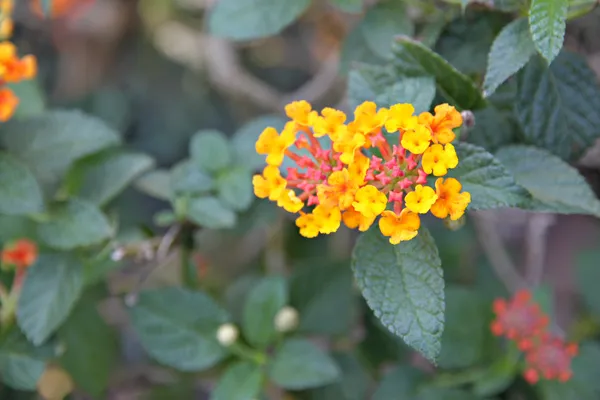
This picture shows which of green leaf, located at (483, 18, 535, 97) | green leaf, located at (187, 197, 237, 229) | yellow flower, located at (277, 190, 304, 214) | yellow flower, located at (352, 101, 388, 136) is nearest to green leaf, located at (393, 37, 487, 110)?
green leaf, located at (483, 18, 535, 97)

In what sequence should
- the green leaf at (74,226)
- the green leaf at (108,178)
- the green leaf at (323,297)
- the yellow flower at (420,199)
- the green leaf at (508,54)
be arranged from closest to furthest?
1. the yellow flower at (420,199)
2. the green leaf at (508,54)
3. the green leaf at (74,226)
4. the green leaf at (108,178)
5. the green leaf at (323,297)

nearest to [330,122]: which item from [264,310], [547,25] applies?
[547,25]

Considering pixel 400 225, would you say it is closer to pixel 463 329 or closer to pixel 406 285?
pixel 406 285

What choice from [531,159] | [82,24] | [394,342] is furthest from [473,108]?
[82,24]

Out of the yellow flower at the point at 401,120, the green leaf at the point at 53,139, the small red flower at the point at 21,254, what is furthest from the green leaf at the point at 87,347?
the yellow flower at the point at 401,120

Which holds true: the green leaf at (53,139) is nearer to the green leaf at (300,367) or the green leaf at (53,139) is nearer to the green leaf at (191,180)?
the green leaf at (191,180)

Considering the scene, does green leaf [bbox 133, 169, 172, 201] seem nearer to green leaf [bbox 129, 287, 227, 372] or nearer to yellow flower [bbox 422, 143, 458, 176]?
green leaf [bbox 129, 287, 227, 372]

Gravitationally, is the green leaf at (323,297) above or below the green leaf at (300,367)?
below
